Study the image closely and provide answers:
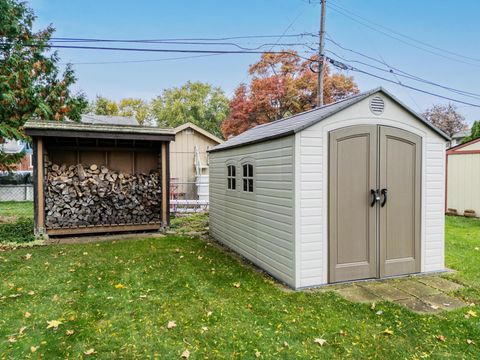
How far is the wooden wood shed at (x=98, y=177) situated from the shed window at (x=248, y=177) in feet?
8.92

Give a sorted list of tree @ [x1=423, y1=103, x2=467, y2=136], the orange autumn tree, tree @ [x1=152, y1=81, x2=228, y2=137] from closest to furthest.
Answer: the orange autumn tree, tree @ [x1=423, y1=103, x2=467, y2=136], tree @ [x1=152, y1=81, x2=228, y2=137]

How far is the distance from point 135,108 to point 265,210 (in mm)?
29056

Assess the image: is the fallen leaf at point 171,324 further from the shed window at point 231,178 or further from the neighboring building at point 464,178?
the neighboring building at point 464,178

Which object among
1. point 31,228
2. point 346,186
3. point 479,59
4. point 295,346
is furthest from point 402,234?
point 479,59

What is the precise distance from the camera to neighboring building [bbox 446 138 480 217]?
9555 mm

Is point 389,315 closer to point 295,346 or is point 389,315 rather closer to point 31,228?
point 295,346

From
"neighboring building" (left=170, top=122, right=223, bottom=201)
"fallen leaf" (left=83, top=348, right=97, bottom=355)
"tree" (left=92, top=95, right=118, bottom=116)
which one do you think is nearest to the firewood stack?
"neighboring building" (left=170, top=122, right=223, bottom=201)

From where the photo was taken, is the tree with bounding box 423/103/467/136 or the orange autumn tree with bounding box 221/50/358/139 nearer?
the orange autumn tree with bounding box 221/50/358/139

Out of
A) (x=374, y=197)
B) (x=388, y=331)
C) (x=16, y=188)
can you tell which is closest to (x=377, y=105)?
(x=374, y=197)

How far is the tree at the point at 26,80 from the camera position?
8516 millimetres

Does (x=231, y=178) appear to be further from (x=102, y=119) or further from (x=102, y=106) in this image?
(x=102, y=106)

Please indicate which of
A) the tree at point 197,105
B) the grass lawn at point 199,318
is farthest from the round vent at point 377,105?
the tree at point 197,105

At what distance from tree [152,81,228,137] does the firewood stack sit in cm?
2192

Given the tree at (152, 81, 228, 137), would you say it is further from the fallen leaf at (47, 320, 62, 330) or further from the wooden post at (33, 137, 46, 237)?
the fallen leaf at (47, 320, 62, 330)
